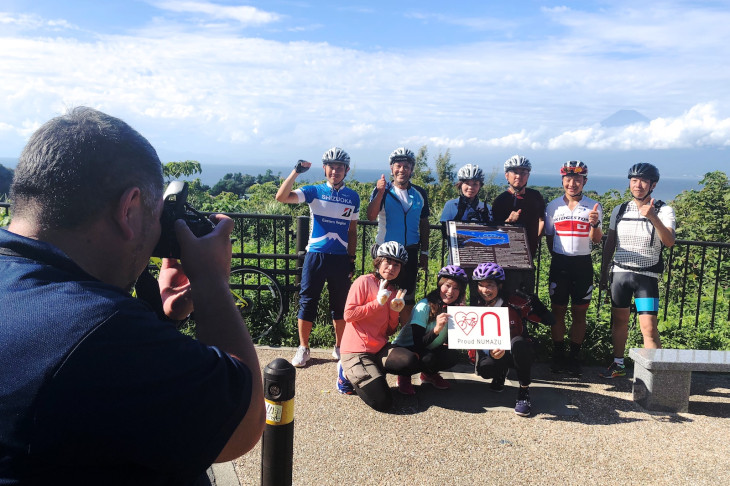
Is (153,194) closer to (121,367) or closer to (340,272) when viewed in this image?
(121,367)

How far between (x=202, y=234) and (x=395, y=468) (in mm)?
2959

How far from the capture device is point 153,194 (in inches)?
55.2

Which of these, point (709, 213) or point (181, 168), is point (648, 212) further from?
point (181, 168)

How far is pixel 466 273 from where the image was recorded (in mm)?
5914

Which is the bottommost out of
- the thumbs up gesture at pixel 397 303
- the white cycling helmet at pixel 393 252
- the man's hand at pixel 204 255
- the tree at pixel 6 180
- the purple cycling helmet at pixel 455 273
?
the thumbs up gesture at pixel 397 303

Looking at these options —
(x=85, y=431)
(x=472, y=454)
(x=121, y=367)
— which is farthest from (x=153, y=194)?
(x=472, y=454)

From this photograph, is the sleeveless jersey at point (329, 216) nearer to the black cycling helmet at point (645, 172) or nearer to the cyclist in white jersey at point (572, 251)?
the cyclist in white jersey at point (572, 251)

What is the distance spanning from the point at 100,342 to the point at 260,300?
606cm

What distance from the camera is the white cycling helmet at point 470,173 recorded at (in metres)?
6.16

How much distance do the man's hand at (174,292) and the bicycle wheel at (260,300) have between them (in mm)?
4762

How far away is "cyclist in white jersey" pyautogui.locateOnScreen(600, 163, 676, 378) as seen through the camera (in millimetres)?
5605

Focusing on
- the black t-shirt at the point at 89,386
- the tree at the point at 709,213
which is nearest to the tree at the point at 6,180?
the black t-shirt at the point at 89,386

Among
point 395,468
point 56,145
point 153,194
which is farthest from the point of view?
point 395,468

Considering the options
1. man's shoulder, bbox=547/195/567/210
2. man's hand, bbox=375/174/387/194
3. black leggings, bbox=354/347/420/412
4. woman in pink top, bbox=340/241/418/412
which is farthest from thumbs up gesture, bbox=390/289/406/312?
man's shoulder, bbox=547/195/567/210
